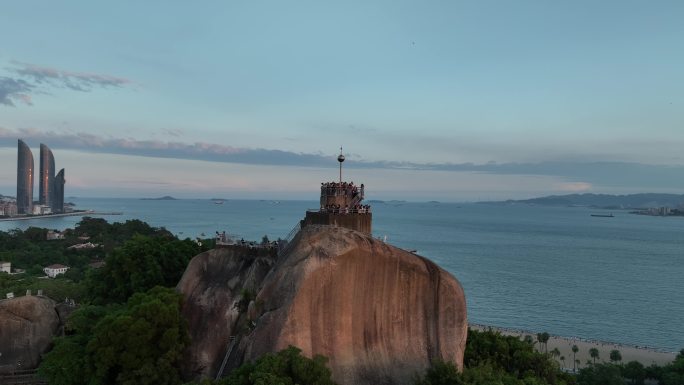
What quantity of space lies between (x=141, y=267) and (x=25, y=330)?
337 inches

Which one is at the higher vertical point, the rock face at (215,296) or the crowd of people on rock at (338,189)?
the crowd of people on rock at (338,189)

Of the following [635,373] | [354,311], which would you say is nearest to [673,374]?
[635,373]

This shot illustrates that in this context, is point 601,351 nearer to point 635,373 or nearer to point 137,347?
point 635,373

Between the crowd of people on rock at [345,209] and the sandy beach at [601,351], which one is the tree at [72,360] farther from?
the sandy beach at [601,351]

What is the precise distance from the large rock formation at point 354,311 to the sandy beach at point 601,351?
1467 inches

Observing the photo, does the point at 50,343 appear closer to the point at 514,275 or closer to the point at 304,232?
the point at 304,232

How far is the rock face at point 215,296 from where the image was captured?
2317 cm

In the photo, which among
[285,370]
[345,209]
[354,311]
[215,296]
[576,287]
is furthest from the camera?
[576,287]

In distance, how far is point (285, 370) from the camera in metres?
18.1

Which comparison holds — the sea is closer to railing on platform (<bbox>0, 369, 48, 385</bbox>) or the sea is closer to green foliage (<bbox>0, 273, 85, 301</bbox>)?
green foliage (<bbox>0, 273, 85, 301</bbox>)

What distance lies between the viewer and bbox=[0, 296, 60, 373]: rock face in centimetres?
3147

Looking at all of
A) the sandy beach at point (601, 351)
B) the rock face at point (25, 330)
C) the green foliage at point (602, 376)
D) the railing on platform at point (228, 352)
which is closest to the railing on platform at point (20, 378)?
the rock face at point (25, 330)

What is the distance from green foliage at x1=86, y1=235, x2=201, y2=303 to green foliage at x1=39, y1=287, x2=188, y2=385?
701 centimetres

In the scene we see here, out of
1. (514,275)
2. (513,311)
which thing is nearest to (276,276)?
(513,311)
